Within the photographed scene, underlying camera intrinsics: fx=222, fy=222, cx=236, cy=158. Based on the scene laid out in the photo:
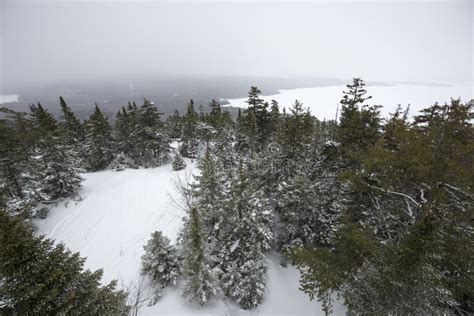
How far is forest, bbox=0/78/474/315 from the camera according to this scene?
7.48 meters

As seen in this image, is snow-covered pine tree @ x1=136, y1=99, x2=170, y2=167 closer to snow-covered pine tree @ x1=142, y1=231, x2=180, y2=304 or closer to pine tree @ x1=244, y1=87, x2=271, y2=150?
pine tree @ x1=244, y1=87, x2=271, y2=150

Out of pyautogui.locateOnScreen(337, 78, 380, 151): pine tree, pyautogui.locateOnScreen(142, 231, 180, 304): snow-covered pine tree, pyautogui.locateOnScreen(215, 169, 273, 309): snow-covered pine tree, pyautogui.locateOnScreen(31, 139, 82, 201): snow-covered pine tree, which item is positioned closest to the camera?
pyautogui.locateOnScreen(142, 231, 180, 304): snow-covered pine tree

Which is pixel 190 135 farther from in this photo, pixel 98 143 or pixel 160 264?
pixel 160 264

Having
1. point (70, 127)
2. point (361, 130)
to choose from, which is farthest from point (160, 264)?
point (70, 127)

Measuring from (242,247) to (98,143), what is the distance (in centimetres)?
2928

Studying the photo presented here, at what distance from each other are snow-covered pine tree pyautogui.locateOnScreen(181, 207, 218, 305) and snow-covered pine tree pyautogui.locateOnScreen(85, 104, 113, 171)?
2660 cm

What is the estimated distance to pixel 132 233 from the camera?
750 inches

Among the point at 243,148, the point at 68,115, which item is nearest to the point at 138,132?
the point at 68,115

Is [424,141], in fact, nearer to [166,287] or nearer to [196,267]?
[196,267]

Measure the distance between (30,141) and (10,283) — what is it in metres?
21.6

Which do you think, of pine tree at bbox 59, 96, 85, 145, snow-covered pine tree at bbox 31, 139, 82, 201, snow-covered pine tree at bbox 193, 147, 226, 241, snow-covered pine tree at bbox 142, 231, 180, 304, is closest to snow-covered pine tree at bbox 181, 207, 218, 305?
snow-covered pine tree at bbox 142, 231, 180, 304

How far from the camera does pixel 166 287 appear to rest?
14234 mm

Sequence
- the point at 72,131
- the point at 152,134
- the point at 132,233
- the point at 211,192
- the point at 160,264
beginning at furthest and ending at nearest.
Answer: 1. the point at 72,131
2. the point at 152,134
3. the point at 132,233
4. the point at 211,192
5. the point at 160,264

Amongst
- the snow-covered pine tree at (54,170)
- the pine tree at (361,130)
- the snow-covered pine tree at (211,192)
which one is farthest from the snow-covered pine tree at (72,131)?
the pine tree at (361,130)
